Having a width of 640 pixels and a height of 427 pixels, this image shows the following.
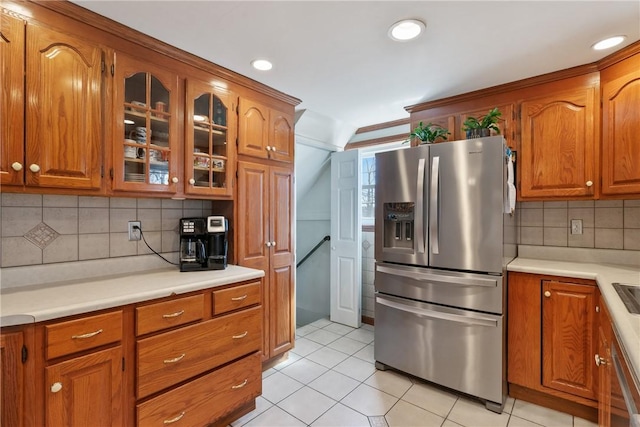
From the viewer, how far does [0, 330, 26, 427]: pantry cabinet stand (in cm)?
112

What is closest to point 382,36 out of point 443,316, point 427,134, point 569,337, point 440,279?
point 427,134

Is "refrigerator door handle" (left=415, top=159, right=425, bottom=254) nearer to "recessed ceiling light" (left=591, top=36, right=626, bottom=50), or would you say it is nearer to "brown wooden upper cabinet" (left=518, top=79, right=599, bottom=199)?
"brown wooden upper cabinet" (left=518, top=79, right=599, bottom=199)

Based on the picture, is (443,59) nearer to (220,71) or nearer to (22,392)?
(220,71)

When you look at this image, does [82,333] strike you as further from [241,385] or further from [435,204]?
[435,204]

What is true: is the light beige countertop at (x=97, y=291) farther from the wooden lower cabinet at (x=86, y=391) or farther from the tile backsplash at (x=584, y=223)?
the tile backsplash at (x=584, y=223)

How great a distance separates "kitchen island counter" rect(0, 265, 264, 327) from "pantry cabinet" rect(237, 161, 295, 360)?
1.30 ft

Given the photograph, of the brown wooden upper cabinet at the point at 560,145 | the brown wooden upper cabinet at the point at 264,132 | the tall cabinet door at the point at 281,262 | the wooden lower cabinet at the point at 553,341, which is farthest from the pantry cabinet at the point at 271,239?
the brown wooden upper cabinet at the point at 560,145

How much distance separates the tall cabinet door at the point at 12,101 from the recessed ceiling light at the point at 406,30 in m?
1.75

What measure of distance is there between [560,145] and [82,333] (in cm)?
301

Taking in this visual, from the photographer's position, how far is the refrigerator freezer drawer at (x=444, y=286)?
6.47ft

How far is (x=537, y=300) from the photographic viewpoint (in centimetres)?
199

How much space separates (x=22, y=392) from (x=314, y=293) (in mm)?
3189

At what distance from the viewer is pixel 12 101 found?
1.31 m

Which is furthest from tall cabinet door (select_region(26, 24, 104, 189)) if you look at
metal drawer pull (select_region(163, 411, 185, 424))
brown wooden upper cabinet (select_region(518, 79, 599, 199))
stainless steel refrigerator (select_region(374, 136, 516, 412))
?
brown wooden upper cabinet (select_region(518, 79, 599, 199))
